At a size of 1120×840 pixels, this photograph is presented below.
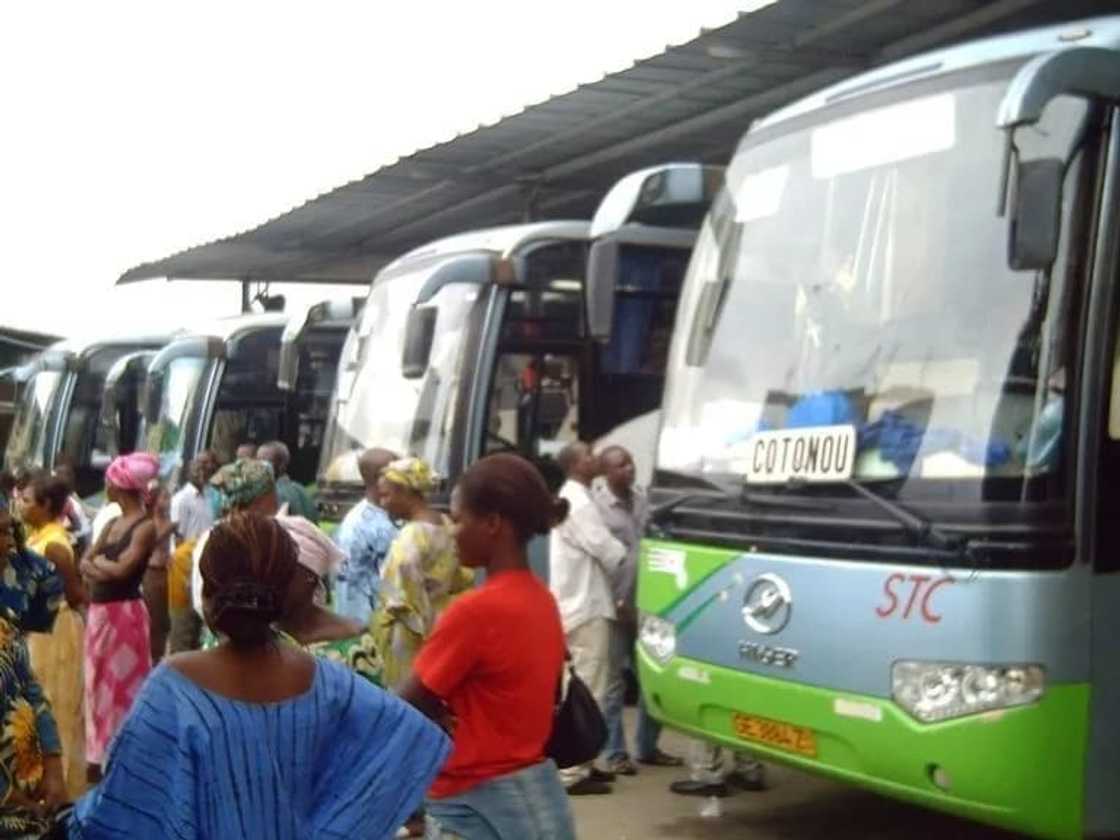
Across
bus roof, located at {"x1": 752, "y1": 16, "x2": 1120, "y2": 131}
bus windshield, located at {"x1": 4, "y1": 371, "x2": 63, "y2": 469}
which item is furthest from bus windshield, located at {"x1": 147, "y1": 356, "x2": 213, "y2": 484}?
bus roof, located at {"x1": 752, "y1": 16, "x2": 1120, "y2": 131}

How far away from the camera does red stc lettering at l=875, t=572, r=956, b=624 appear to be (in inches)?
220

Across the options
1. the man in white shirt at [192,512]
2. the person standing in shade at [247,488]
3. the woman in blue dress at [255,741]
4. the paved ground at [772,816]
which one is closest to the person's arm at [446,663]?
the woman in blue dress at [255,741]

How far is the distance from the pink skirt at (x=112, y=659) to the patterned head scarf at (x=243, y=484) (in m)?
2.64

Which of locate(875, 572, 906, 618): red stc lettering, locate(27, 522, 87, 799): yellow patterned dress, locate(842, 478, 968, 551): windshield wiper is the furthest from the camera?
locate(27, 522, 87, 799): yellow patterned dress

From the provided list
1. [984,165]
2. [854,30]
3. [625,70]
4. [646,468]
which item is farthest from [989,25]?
[984,165]

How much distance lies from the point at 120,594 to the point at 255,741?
542 centimetres

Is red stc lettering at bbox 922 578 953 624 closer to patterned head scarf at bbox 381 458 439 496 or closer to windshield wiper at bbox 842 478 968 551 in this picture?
windshield wiper at bbox 842 478 968 551

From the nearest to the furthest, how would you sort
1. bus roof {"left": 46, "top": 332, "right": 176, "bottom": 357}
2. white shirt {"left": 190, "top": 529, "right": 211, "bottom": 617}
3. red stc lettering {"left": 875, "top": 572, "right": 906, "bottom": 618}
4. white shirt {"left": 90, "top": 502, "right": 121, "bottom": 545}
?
white shirt {"left": 190, "top": 529, "right": 211, "bottom": 617}, red stc lettering {"left": 875, "top": 572, "right": 906, "bottom": 618}, white shirt {"left": 90, "top": 502, "right": 121, "bottom": 545}, bus roof {"left": 46, "top": 332, "right": 176, "bottom": 357}

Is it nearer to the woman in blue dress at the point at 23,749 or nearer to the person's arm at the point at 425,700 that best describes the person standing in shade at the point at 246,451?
the woman in blue dress at the point at 23,749

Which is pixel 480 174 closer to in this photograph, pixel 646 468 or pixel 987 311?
pixel 646 468

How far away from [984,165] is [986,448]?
3.45 ft

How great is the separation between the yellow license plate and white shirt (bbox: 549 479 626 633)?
2.09 metres

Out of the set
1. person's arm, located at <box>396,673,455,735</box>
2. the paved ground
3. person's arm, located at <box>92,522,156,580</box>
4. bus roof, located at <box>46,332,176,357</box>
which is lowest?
the paved ground

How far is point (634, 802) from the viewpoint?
840 cm
